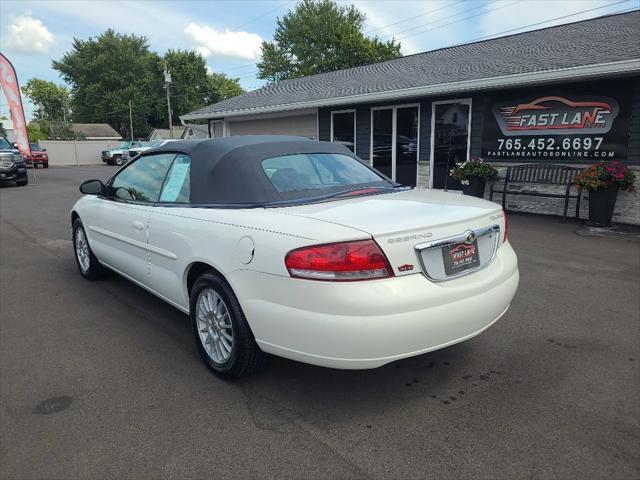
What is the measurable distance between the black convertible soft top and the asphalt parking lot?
3.85ft

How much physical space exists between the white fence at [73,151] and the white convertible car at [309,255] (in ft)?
143

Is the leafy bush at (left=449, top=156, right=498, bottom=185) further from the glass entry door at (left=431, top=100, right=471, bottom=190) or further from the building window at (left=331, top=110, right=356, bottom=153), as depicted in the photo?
the building window at (left=331, top=110, right=356, bottom=153)

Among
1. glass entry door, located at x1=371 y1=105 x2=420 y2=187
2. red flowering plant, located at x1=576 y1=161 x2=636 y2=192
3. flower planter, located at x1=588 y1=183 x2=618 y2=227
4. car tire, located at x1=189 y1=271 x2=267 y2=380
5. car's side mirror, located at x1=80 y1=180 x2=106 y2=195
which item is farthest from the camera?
glass entry door, located at x1=371 y1=105 x2=420 y2=187

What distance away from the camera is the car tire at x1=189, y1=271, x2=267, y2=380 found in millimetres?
2834

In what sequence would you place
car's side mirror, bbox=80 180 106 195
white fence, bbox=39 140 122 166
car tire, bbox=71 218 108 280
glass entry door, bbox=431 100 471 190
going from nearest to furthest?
car's side mirror, bbox=80 180 106 195, car tire, bbox=71 218 108 280, glass entry door, bbox=431 100 471 190, white fence, bbox=39 140 122 166

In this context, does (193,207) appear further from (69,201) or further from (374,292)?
(69,201)

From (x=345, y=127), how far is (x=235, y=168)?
11.5 metres

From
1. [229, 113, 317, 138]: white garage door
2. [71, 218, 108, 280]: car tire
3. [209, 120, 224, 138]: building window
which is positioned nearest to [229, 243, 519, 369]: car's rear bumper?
[71, 218, 108, 280]: car tire

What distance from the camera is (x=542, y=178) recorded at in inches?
378

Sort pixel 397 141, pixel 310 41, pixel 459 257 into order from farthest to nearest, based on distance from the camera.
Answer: pixel 310 41 < pixel 397 141 < pixel 459 257

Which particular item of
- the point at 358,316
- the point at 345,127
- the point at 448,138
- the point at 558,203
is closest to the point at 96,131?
the point at 345,127

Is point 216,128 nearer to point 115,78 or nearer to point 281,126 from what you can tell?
point 281,126

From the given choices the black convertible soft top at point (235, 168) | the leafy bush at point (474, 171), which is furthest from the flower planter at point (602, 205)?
the black convertible soft top at point (235, 168)

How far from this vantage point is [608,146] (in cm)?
884
